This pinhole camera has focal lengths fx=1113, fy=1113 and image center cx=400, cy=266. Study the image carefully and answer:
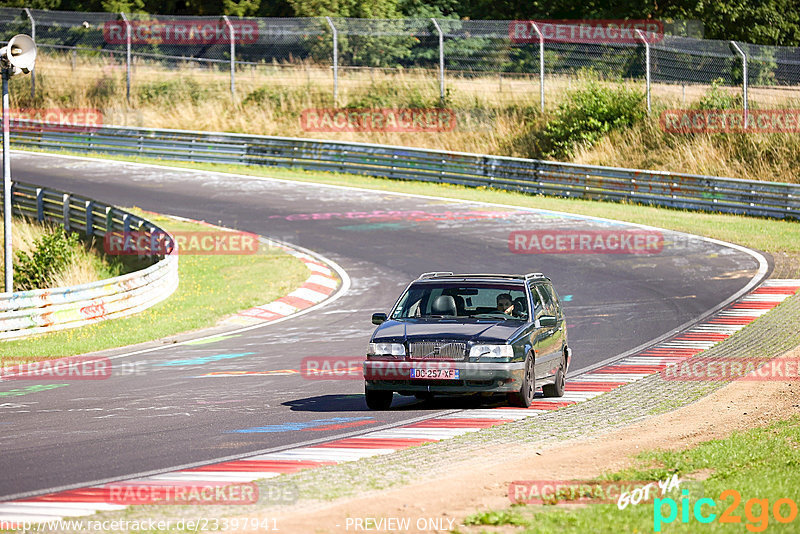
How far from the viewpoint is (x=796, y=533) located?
6.25 m

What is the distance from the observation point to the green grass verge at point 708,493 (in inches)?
258

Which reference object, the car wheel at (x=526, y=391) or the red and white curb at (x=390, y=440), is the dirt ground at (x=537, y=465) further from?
the car wheel at (x=526, y=391)

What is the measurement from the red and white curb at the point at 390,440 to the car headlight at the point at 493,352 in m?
0.61

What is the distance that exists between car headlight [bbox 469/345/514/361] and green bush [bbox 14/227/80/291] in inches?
630

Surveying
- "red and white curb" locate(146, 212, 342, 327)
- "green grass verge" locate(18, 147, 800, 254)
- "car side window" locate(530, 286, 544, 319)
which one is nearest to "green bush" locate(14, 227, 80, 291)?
"red and white curb" locate(146, 212, 342, 327)

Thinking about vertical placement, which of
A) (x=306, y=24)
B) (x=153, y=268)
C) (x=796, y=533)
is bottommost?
(x=153, y=268)

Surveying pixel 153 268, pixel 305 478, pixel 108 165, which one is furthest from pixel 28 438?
pixel 108 165

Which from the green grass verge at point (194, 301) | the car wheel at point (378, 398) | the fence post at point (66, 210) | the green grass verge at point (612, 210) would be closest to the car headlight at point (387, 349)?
the car wheel at point (378, 398)

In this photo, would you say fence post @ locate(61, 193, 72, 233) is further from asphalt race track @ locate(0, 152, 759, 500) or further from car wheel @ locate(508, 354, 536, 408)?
car wheel @ locate(508, 354, 536, 408)

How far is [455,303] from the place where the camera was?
12.9 m

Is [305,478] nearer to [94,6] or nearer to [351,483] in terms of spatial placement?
[351,483]

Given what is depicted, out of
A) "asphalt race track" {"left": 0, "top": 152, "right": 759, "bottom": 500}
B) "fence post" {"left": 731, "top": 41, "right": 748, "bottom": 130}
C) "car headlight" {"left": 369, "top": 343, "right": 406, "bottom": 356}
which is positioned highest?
"fence post" {"left": 731, "top": 41, "right": 748, "bottom": 130}

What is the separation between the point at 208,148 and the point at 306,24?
5926mm

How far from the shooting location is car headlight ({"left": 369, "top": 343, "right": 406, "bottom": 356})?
11.7 m
